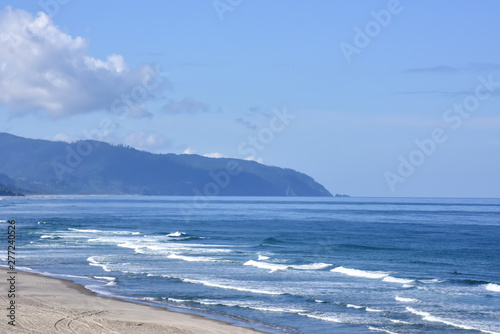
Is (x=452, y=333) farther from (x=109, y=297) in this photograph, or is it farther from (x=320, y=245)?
(x=320, y=245)

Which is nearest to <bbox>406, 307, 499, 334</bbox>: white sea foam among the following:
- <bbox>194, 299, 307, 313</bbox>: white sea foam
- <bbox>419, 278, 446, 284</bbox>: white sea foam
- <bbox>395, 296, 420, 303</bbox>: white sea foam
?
<bbox>395, 296, 420, 303</bbox>: white sea foam

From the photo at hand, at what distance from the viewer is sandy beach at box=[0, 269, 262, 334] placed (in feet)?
80.7

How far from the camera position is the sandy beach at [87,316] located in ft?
80.7

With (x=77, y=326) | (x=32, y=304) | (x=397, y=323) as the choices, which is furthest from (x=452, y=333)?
(x=32, y=304)

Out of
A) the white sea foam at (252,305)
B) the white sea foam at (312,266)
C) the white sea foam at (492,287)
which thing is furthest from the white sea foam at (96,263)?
the white sea foam at (492,287)

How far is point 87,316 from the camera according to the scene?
2708cm

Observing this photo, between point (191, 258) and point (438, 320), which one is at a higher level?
point (191, 258)

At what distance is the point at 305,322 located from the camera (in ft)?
90.2

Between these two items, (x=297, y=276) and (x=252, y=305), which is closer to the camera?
(x=252, y=305)

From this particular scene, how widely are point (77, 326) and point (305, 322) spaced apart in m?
9.22

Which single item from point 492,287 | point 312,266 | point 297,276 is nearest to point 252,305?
point 297,276

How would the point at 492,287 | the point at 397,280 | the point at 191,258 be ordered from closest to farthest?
the point at 492,287 < the point at 397,280 < the point at 191,258

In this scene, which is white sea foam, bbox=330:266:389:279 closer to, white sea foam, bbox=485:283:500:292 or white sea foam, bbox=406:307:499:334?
white sea foam, bbox=485:283:500:292

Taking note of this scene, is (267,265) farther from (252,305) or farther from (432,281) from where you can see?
(252,305)
